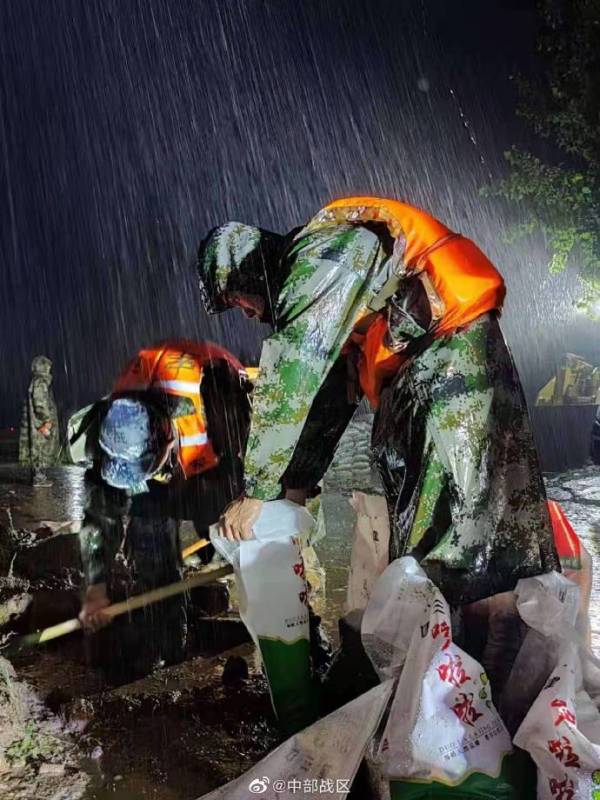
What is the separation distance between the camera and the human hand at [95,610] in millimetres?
2992

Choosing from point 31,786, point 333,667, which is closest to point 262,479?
point 333,667

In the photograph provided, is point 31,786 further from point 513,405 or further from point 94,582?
point 513,405

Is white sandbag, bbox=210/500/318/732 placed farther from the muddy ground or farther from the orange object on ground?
the orange object on ground

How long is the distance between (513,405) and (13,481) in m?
10.1

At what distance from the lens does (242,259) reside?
2.21 m

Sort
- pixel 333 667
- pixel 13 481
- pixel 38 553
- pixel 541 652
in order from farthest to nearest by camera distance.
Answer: pixel 13 481
pixel 38 553
pixel 333 667
pixel 541 652

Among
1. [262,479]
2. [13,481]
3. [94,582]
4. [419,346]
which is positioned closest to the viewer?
[262,479]

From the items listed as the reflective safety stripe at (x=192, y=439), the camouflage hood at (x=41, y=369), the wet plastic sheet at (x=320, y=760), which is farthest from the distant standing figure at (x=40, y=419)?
the wet plastic sheet at (x=320, y=760)

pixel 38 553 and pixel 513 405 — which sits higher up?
pixel 513 405

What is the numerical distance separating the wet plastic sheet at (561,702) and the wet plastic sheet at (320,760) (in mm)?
366

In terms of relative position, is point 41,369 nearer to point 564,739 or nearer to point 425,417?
point 425,417

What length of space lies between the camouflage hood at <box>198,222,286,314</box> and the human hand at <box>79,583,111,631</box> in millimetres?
1735

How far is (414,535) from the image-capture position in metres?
1.90

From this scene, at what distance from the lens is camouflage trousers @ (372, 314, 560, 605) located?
1.83 metres
